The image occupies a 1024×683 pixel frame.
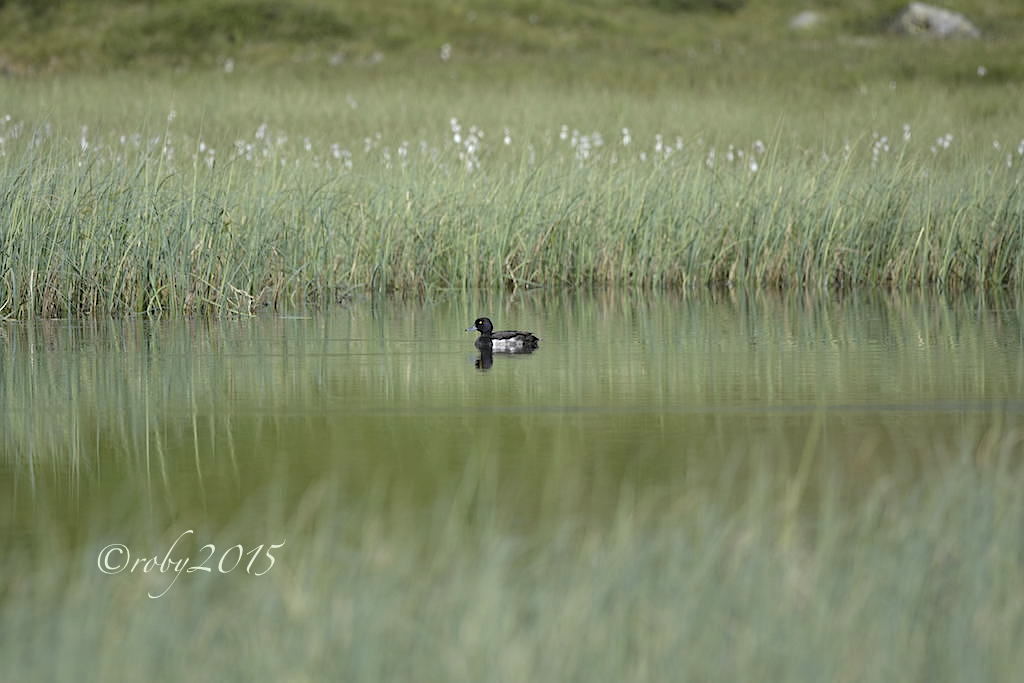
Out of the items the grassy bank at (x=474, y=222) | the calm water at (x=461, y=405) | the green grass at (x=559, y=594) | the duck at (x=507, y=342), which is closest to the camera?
the green grass at (x=559, y=594)

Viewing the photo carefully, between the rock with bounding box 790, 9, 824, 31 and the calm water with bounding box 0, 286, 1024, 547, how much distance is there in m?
34.4

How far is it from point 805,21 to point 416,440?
1595 inches

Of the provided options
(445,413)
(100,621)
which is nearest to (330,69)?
(445,413)

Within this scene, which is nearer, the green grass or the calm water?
the green grass

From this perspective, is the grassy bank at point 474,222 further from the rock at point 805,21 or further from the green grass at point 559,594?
the rock at point 805,21

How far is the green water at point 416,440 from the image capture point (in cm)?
381

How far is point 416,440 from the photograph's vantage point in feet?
18.9

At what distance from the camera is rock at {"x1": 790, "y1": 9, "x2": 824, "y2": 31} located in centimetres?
4378

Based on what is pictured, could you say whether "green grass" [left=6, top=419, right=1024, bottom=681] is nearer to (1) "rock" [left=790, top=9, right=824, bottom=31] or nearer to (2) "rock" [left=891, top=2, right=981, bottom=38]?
(2) "rock" [left=891, top=2, right=981, bottom=38]

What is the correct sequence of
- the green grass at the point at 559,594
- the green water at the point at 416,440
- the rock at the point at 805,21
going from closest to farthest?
the green grass at the point at 559,594, the green water at the point at 416,440, the rock at the point at 805,21

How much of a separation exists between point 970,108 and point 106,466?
16.7 m

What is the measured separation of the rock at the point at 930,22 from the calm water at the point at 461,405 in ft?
97.0

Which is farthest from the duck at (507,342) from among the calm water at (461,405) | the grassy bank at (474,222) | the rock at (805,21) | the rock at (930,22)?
the rock at (805,21)

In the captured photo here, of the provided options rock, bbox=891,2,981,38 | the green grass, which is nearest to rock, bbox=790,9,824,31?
rock, bbox=891,2,981,38
